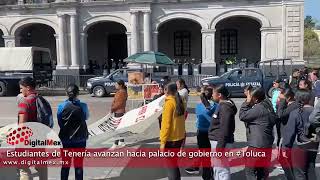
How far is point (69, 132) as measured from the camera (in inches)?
260

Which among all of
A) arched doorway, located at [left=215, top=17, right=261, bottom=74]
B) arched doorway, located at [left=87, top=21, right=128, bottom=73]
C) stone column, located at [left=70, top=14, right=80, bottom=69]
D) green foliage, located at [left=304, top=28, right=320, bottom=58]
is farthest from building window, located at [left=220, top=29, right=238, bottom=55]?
green foliage, located at [left=304, top=28, right=320, bottom=58]

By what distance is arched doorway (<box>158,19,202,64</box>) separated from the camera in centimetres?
3219

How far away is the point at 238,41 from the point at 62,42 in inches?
499

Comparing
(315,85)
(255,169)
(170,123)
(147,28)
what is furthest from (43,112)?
(147,28)

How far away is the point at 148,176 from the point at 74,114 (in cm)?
201

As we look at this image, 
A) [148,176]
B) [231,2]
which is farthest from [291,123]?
[231,2]

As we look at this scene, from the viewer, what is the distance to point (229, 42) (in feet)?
105

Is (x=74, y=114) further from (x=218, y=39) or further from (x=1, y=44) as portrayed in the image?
(x=1, y=44)

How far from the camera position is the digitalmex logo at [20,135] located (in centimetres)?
640

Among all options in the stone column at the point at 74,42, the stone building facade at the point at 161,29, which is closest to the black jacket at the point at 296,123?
the stone building facade at the point at 161,29

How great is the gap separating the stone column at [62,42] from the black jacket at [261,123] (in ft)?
80.9

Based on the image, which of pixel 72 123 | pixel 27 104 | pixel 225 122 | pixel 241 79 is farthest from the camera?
pixel 241 79

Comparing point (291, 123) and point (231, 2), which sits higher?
point (231, 2)

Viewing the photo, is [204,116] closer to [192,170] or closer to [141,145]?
[192,170]
